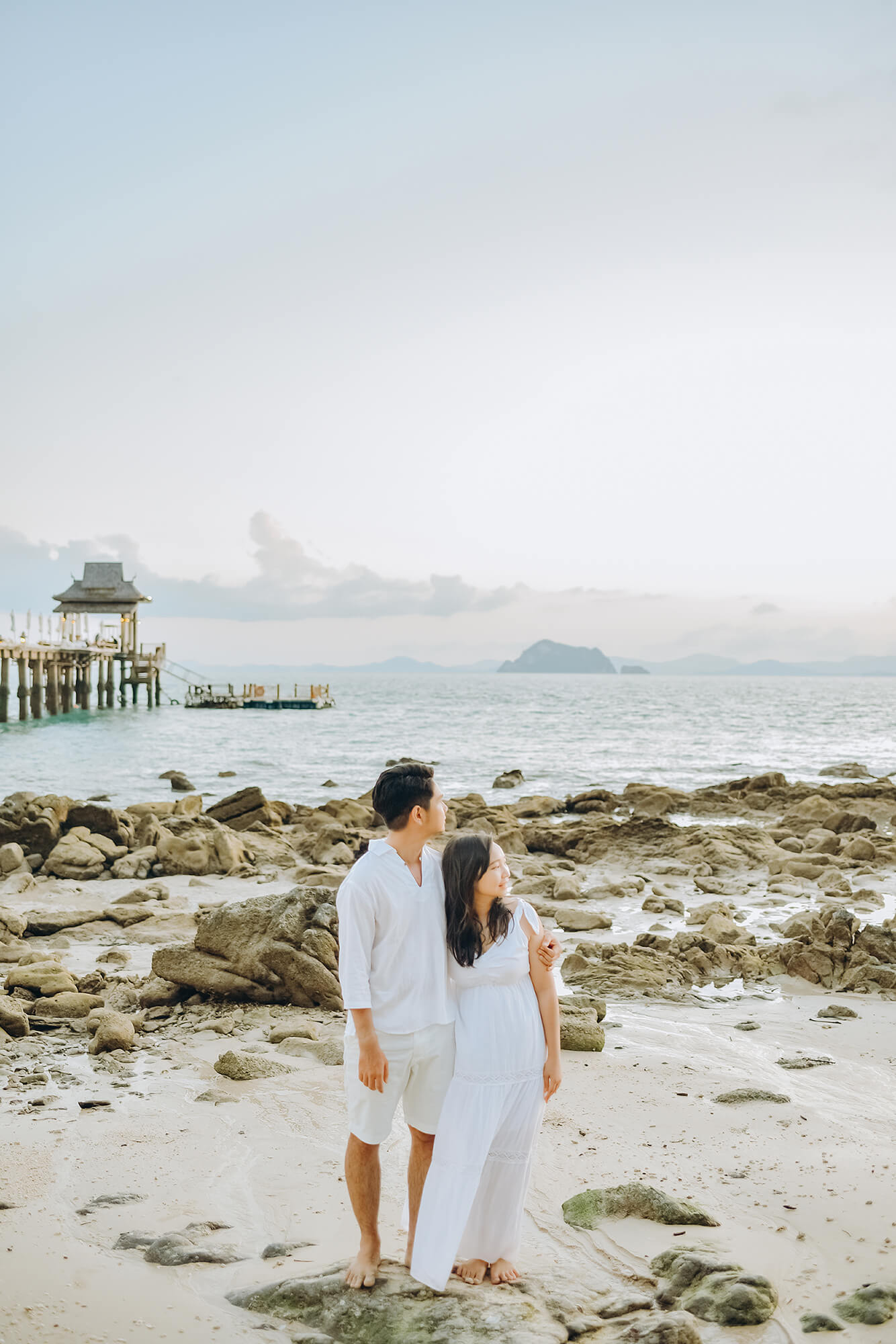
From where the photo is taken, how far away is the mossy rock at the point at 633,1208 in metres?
4.36

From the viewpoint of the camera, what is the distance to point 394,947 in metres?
3.67

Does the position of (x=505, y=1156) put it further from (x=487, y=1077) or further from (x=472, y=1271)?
(x=472, y=1271)

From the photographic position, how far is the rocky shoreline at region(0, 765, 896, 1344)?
12.4ft

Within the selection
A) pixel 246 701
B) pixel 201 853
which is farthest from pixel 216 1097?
pixel 246 701

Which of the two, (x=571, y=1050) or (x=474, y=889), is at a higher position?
(x=474, y=889)

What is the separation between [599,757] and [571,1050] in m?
36.2

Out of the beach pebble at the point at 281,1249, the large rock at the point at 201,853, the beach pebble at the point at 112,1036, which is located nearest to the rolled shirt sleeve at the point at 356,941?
the beach pebble at the point at 281,1249

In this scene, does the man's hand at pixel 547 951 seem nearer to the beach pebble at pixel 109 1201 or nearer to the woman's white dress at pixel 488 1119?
the woman's white dress at pixel 488 1119

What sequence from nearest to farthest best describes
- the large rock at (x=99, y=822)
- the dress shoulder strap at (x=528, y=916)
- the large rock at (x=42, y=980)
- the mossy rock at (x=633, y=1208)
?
the dress shoulder strap at (x=528, y=916) → the mossy rock at (x=633, y=1208) → the large rock at (x=42, y=980) → the large rock at (x=99, y=822)

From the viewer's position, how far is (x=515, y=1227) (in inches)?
148

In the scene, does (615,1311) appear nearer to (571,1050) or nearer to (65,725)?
(571,1050)

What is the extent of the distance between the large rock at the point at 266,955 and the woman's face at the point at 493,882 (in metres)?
4.18

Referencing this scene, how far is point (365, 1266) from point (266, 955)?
164 inches

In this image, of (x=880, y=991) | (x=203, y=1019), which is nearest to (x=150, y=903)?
(x=203, y=1019)
